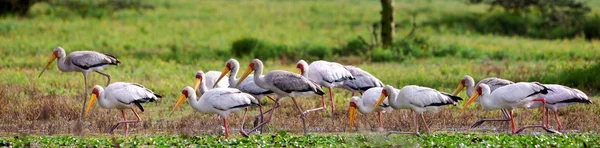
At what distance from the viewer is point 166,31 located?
22750 millimetres

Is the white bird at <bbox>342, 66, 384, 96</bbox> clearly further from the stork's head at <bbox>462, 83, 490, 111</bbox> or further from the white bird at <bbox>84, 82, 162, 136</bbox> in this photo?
the white bird at <bbox>84, 82, 162, 136</bbox>

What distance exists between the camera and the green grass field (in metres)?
11.5

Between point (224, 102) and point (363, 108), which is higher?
point (224, 102)

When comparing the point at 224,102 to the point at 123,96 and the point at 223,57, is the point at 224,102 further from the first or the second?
the point at 223,57

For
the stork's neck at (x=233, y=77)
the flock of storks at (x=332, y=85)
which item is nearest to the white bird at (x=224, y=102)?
the flock of storks at (x=332, y=85)

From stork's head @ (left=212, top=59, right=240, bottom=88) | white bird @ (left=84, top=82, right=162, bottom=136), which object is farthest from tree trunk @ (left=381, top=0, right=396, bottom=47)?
white bird @ (left=84, top=82, right=162, bottom=136)

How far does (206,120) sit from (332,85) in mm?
1446

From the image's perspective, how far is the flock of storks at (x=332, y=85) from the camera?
10.3 m

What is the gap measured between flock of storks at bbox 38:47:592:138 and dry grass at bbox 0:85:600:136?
223 millimetres

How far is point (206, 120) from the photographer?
38.3ft

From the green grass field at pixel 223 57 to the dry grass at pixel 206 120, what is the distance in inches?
0.7

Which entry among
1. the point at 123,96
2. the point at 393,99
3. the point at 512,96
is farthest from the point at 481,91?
the point at 123,96

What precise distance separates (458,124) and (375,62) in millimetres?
6795

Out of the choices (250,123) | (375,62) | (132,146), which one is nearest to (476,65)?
(375,62)
